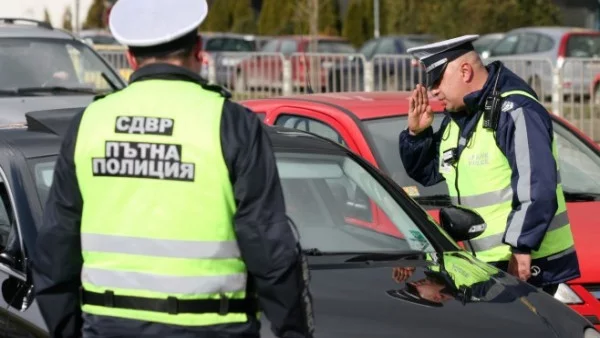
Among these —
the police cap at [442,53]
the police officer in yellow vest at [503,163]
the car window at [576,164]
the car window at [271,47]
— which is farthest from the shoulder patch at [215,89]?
the car window at [271,47]

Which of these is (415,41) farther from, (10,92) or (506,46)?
(10,92)

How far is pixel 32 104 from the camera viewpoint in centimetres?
1077

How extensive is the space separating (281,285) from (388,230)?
180cm

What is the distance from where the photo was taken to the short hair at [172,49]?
324cm

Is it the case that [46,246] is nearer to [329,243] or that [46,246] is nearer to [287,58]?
[329,243]

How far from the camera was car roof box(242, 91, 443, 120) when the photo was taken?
22.7 feet

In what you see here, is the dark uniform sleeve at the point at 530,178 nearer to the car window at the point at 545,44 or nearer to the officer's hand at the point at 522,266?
the officer's hand at the point at 522,266

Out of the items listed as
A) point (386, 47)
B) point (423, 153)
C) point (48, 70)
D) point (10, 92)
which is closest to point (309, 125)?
point (423, 153)

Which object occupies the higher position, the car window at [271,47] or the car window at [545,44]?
the car window at [545,44]

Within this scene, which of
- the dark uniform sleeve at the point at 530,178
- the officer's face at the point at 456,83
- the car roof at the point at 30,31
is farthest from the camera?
the car roof at the point at 30,31

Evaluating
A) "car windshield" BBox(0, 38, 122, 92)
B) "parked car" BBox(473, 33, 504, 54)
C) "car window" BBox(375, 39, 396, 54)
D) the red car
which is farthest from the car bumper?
"car window" BBox(375, 39, 396, 54)

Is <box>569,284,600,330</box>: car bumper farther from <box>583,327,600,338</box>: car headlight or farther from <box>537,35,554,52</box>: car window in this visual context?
<box>537,35,554,52</box>: car window

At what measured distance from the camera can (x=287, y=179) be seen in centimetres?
511

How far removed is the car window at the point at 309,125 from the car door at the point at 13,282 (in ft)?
7.55
